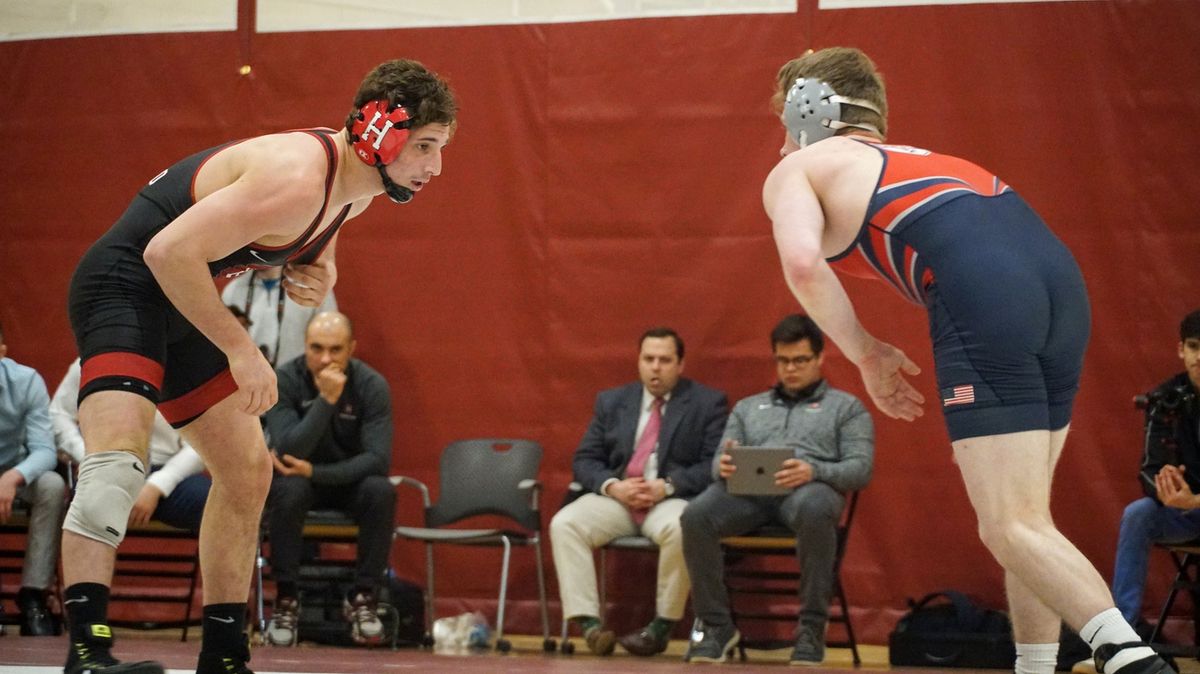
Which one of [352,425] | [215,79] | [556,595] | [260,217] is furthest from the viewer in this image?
[215,79]

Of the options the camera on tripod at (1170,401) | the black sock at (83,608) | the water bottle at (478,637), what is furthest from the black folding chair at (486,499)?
the black sock at (83,608)

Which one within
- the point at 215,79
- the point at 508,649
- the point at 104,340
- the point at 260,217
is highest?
the point at 215,79

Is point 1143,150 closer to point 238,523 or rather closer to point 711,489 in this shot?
point 711,489

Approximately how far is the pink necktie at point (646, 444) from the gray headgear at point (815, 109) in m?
3.63

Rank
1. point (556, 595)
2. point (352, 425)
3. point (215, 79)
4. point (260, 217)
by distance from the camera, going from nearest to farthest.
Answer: point (260, 217), point (352, 425), point (556, 595), point (215, 79)

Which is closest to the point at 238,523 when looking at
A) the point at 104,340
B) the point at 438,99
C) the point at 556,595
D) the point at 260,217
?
the point at 104,340

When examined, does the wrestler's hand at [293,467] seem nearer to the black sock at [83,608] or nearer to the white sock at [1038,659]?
the black sock at [83,608]

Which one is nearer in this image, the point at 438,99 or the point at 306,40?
the point at 438,99

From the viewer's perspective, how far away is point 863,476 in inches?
243

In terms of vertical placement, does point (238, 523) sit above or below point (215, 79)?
below

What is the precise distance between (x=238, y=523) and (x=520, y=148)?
429 centimetres

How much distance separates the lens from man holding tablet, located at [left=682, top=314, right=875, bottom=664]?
5.98m

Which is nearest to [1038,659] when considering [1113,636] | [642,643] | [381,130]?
[1113,636]

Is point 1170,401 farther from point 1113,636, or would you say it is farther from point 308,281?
point 308,281
